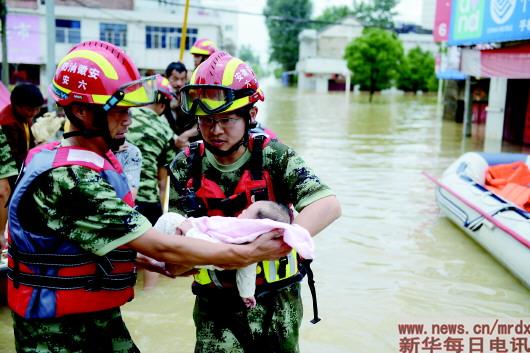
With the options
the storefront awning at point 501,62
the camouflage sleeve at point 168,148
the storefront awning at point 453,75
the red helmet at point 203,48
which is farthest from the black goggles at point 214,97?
the storefront awning at point 453,75

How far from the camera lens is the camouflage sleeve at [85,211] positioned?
81.8 inches

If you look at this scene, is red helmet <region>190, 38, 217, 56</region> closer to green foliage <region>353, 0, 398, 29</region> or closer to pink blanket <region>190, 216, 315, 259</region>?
pink blanket <region>190, 216, 315, 259</region>

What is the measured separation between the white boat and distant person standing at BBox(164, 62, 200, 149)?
3.63m

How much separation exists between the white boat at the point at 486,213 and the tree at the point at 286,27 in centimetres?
7003

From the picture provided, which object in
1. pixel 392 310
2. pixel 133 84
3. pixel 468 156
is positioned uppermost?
pixel 133 84

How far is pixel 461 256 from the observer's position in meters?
7.17

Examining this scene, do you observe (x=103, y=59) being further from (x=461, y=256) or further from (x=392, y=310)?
(x=461, y=256)

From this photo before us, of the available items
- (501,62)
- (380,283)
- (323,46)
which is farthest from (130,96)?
(323,46)

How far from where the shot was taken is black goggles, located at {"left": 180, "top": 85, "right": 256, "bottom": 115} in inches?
98.2

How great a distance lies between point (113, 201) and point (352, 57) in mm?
49743

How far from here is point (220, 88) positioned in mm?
2506

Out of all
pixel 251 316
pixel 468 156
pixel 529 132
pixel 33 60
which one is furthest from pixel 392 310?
pixel 33 60

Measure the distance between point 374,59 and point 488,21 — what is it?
37.0 meters

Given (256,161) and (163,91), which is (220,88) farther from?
(163,91)
